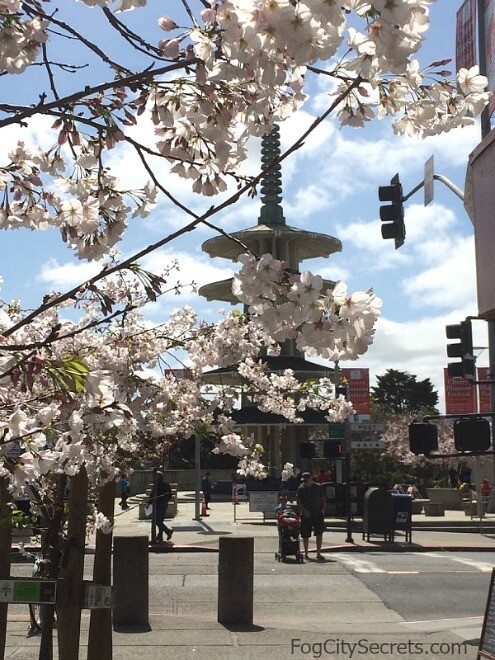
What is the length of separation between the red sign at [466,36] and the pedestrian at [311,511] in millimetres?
19077

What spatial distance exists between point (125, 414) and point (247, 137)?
4.64 feet

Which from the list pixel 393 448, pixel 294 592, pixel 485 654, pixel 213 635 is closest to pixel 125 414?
pixel 485 654

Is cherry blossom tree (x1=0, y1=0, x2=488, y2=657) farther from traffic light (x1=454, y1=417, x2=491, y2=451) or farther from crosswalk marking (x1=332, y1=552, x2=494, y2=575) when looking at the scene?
crosswalk marking (x1=332, y1=552, x2=494, y2=575)

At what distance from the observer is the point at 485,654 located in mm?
7371

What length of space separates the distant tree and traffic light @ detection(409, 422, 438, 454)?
9486 cm

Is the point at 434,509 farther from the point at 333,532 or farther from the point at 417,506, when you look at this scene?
the point at 333,532

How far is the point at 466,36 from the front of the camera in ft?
113

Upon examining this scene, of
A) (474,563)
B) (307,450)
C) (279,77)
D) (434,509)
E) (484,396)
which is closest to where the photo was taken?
(279,77)

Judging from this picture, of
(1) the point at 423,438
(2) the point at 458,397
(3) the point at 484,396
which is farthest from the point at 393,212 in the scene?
(2) the point at 458,397

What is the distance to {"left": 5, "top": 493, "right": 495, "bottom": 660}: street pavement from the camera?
30.0 feet

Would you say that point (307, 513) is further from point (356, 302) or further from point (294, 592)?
point (356, 302)

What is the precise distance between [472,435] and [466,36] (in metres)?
28.7

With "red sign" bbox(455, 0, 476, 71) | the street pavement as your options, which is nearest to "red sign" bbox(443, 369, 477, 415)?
"red sign" bbox(455, 0, 476, 71)

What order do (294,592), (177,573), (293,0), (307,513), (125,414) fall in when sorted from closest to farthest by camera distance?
(293,0) → (125,414) → (294,592) → (177,573) → (307,513)
